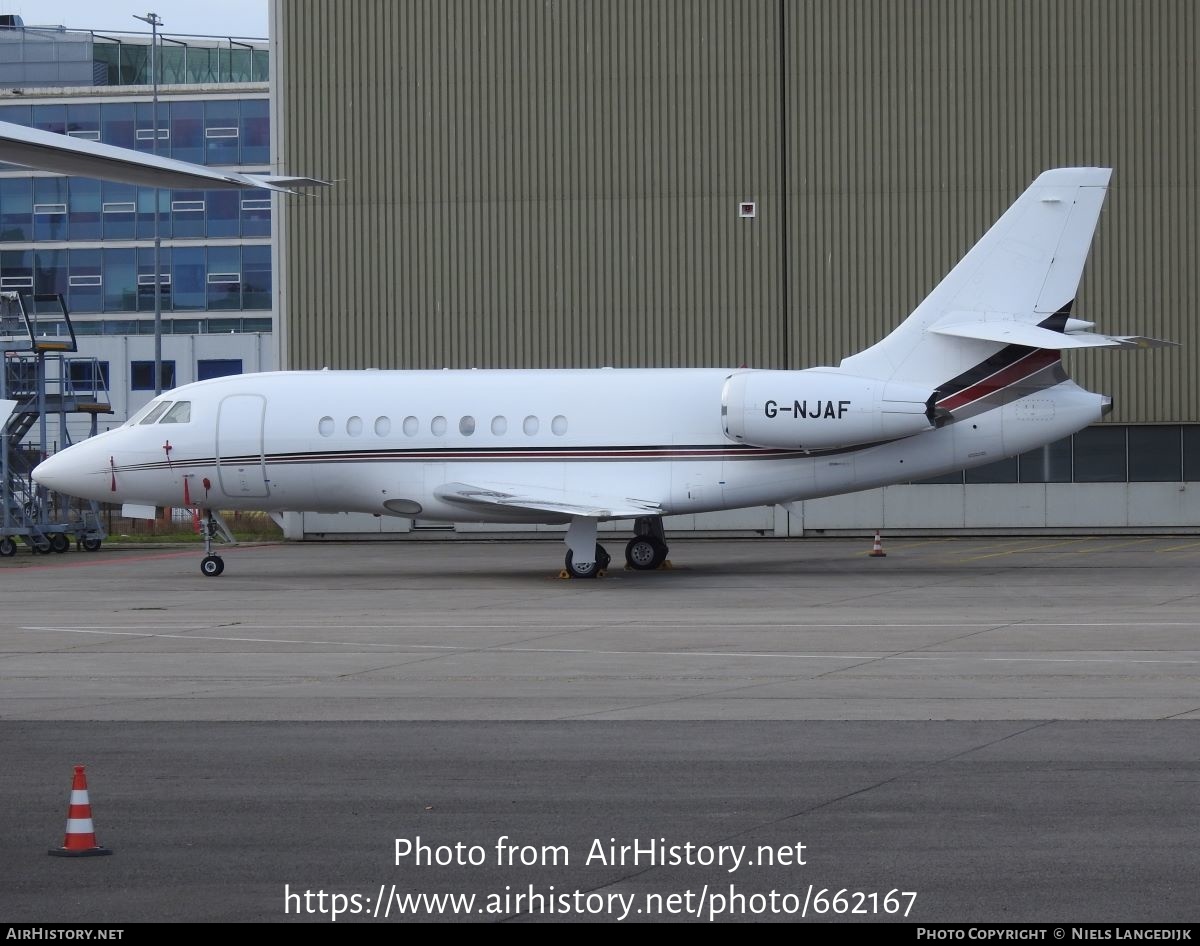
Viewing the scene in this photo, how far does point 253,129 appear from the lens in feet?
243

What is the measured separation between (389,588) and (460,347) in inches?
634

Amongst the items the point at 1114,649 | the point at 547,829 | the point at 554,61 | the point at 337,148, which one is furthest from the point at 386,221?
the point at 547,829

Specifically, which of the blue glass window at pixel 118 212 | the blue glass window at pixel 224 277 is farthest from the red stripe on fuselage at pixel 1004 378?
the blue glass window at pixel 118 212

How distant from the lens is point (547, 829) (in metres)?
8.87

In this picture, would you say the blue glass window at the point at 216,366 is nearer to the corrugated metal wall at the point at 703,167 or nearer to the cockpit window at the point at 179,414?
the corrugated metal wall at the point at 703,167

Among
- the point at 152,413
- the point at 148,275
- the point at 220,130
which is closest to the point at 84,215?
the point at 148,275

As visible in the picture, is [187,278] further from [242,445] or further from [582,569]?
[582,569]

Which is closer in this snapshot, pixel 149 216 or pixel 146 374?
pixel 146 374

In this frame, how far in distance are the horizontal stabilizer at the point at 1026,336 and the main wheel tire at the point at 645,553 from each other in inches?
240

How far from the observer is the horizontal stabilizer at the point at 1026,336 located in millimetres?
25658

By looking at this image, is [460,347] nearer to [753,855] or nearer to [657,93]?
[657,93]

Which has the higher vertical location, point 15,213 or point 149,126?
point 149,126

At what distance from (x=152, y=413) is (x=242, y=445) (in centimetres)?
204

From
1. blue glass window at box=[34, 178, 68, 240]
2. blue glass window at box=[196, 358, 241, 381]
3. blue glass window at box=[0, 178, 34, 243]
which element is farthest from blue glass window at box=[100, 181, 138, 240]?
blue glass window at box=[196, 358, 241, 381]
